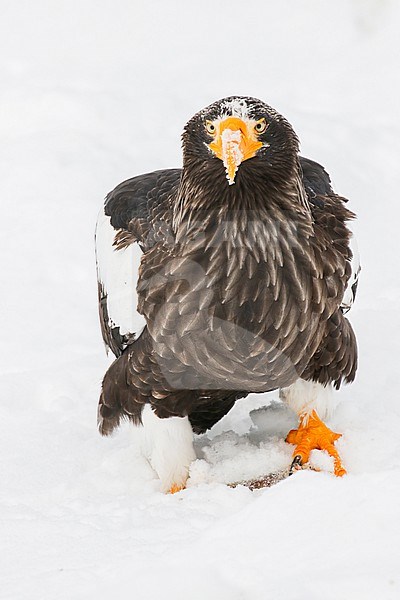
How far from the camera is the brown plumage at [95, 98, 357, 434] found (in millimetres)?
3734

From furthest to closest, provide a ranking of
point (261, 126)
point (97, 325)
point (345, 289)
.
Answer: point (97, 325) < point (345, 289) < point (261, 126)

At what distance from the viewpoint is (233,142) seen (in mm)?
3473

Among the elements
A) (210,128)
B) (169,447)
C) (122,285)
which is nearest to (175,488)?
(169,447)

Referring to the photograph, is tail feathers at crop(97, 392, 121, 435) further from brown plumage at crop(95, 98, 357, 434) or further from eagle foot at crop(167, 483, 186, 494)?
eagle foot at crop(167, 483, 186, 494)

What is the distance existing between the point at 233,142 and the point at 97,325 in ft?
11.0

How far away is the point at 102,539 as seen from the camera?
3.34 metres

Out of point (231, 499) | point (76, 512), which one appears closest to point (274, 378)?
point (231, 499)

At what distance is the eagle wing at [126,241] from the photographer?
4148 millimetres

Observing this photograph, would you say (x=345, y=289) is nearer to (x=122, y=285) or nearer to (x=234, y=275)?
(x=234, y=275)

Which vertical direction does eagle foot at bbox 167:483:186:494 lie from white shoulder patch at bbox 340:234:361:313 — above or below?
below

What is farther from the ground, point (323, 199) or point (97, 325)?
point (323, 199)

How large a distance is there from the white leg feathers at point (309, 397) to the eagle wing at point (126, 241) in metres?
0.79

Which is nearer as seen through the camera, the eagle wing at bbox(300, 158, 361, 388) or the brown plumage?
the brown plumage

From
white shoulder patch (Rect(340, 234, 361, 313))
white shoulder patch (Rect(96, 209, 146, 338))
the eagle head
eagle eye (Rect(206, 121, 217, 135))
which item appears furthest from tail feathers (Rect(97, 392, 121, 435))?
eagle eye (Rect(206, 121, 217, 135))
